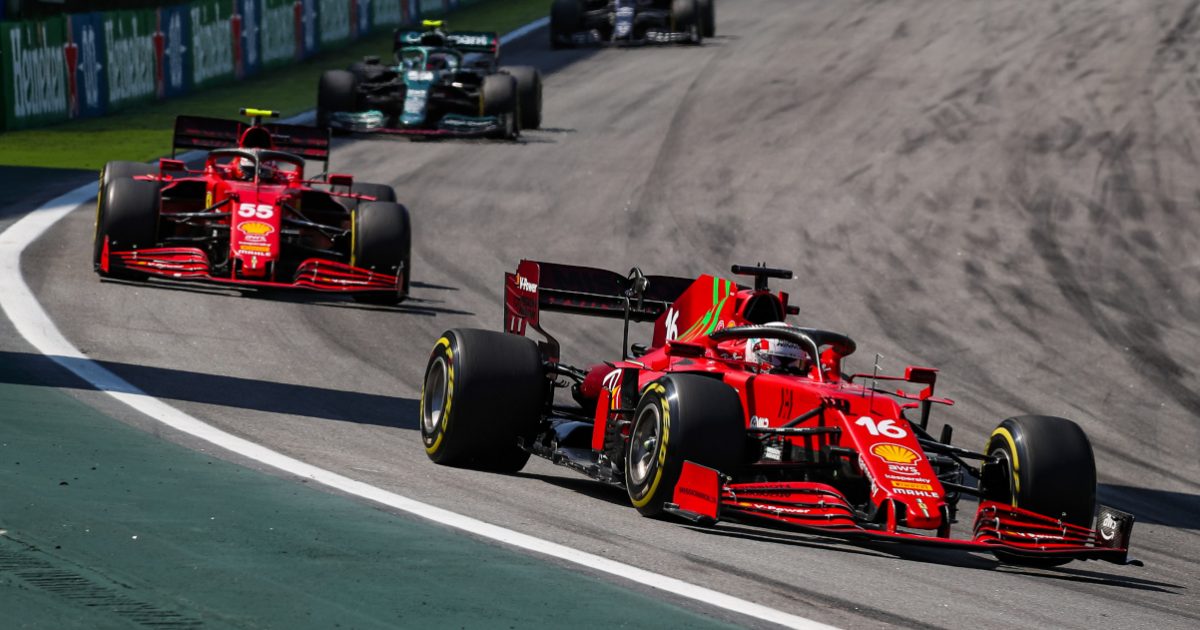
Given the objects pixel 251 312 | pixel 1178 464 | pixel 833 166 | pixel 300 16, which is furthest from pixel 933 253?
pixel 300 16

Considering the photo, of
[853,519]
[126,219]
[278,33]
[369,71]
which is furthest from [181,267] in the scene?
[278,33]

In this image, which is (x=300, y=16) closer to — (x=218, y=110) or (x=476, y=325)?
(x=218, y=110)

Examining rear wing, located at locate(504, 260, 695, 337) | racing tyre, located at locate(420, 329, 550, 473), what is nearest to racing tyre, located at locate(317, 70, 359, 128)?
rear wing, located at locate(504, 260, 695, 337)

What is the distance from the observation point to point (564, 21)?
3875 centimetres

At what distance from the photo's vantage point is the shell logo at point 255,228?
16.8 m

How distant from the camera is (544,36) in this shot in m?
41.4

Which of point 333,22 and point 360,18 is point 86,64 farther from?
point 360,18

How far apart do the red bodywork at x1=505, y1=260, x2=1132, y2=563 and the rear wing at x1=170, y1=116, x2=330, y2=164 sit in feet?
31.5

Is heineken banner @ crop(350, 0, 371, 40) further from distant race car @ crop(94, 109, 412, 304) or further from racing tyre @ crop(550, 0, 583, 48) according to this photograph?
distant race car @ crop(94, 109, 412, 304)

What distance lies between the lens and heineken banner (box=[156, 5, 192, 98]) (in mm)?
31734

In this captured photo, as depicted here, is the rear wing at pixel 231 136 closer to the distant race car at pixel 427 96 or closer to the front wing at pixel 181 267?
the front wing at pixel 181 267

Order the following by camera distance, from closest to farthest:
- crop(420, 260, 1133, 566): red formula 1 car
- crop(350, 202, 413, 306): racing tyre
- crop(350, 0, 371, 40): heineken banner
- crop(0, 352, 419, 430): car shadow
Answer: crop(420, 260, 1133, 566): red formula 1 car → crop(0, 352, 419, 430): car shadow → crop(350, 202, 413, 306): racing tyre → crop(350, 0, 371, 40): heineken banner

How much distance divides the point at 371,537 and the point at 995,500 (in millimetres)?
3957

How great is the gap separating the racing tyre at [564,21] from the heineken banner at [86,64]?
38.7 feet
